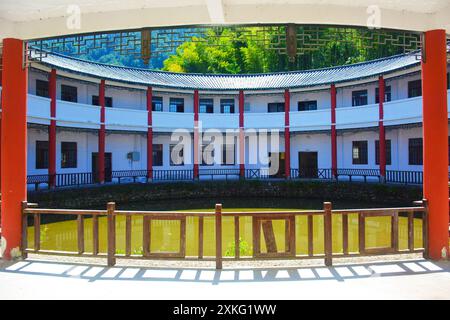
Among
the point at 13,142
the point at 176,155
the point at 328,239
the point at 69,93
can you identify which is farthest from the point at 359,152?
the point at 13,142

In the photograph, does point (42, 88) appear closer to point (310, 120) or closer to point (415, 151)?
point (310, 120)

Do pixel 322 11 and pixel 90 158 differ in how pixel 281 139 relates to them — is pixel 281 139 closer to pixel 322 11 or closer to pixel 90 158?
pixel 90 158

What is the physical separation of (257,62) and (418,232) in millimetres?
29173

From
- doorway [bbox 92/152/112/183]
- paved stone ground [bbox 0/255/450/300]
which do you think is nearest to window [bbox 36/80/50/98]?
doorway [bbox 92/152/112/183]

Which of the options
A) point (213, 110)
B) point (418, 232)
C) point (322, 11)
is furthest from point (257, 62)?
point (322, 11)

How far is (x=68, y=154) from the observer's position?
65.9 ft

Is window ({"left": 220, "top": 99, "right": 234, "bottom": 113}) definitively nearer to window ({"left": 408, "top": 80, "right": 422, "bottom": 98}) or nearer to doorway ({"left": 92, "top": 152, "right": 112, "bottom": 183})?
doorway ({"left": 92, "top": 152, "right": 112, "bottom": 183})

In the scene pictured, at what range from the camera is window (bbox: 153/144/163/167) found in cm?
2359

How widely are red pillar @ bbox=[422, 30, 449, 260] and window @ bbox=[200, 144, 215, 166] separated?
18.5 meters

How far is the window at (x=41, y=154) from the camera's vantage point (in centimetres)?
1830

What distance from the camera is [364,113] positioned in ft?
66.5

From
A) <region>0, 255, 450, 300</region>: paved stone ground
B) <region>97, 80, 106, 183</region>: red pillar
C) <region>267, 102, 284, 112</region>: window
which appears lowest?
<region>0, 255, 450, 300</region>: paved stone ground

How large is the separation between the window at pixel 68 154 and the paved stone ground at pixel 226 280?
15178 mm

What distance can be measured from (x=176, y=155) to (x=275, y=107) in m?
7.73
